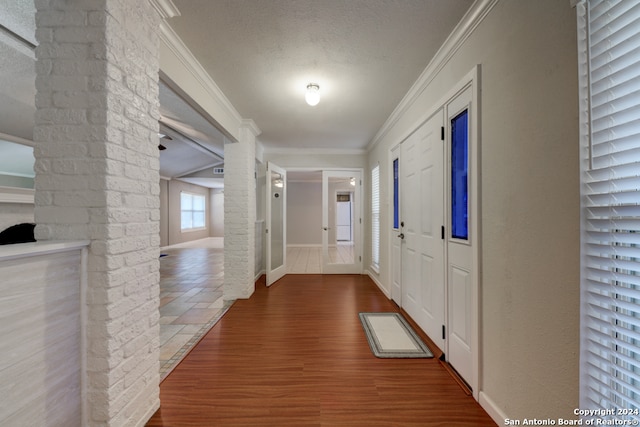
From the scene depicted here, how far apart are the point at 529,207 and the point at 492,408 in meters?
1.20

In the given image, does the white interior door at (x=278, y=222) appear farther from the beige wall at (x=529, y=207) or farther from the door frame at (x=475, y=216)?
the beige wall at (x=529, y=207)

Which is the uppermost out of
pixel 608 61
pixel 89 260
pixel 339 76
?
pixel 339 76

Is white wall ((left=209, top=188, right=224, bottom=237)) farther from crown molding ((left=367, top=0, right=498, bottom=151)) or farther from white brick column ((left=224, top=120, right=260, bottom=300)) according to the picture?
crown molding ((left=367, top=0, right=498, bottom=151))

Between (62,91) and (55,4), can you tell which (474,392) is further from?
(55,4)

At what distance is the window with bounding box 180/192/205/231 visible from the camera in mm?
9961

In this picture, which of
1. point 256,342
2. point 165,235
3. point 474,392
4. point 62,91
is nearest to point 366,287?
point 256,342

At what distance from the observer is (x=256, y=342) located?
2402mm

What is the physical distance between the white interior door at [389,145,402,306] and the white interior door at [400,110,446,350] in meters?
0.14

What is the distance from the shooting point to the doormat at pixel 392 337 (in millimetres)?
2188

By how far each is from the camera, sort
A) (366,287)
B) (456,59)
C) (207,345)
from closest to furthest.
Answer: (456,59)
(207,345)
(366,287)

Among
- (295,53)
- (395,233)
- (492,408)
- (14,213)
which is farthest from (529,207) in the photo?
(14,213)

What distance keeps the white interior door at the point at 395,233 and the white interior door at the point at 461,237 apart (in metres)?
1.21

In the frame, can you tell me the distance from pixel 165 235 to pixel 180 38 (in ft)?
27.6

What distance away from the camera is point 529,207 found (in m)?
1.24
